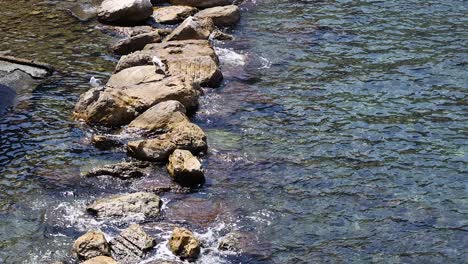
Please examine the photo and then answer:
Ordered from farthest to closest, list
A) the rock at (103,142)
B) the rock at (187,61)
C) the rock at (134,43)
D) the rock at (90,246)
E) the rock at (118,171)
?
the rock at (134,43) → the rock at (187,61) → the rock at (103,142) → the rock at (118,171) → the rock at (90,246)

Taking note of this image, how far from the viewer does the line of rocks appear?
981cm

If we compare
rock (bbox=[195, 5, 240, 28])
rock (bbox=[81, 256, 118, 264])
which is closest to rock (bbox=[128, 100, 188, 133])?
rock (bbox=[81, 256, 118, 264])

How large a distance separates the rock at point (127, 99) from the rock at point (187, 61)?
2.87 feet


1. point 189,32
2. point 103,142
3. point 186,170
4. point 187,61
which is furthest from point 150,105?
point 189,32

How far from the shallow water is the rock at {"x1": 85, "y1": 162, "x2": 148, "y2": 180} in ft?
0.68

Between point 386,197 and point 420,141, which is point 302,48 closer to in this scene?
point 420,141

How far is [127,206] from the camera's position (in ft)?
35.2

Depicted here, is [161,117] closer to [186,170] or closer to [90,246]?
[186,170]

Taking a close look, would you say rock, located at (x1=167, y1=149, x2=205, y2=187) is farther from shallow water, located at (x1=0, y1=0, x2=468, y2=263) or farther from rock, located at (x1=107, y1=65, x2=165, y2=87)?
rock, located at (x1=107, y1=65, x2=165, y2=87)

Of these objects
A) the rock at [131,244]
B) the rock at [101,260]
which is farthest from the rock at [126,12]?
the rock at [101,260]

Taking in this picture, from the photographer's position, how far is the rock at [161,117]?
43.2ft

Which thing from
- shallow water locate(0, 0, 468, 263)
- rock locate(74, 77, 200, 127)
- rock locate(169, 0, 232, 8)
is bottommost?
shallow water locate(0, 0, 468, 263)

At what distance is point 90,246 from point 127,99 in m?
4.86

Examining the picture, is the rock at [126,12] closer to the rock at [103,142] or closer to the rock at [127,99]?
the rock at [127,99]
